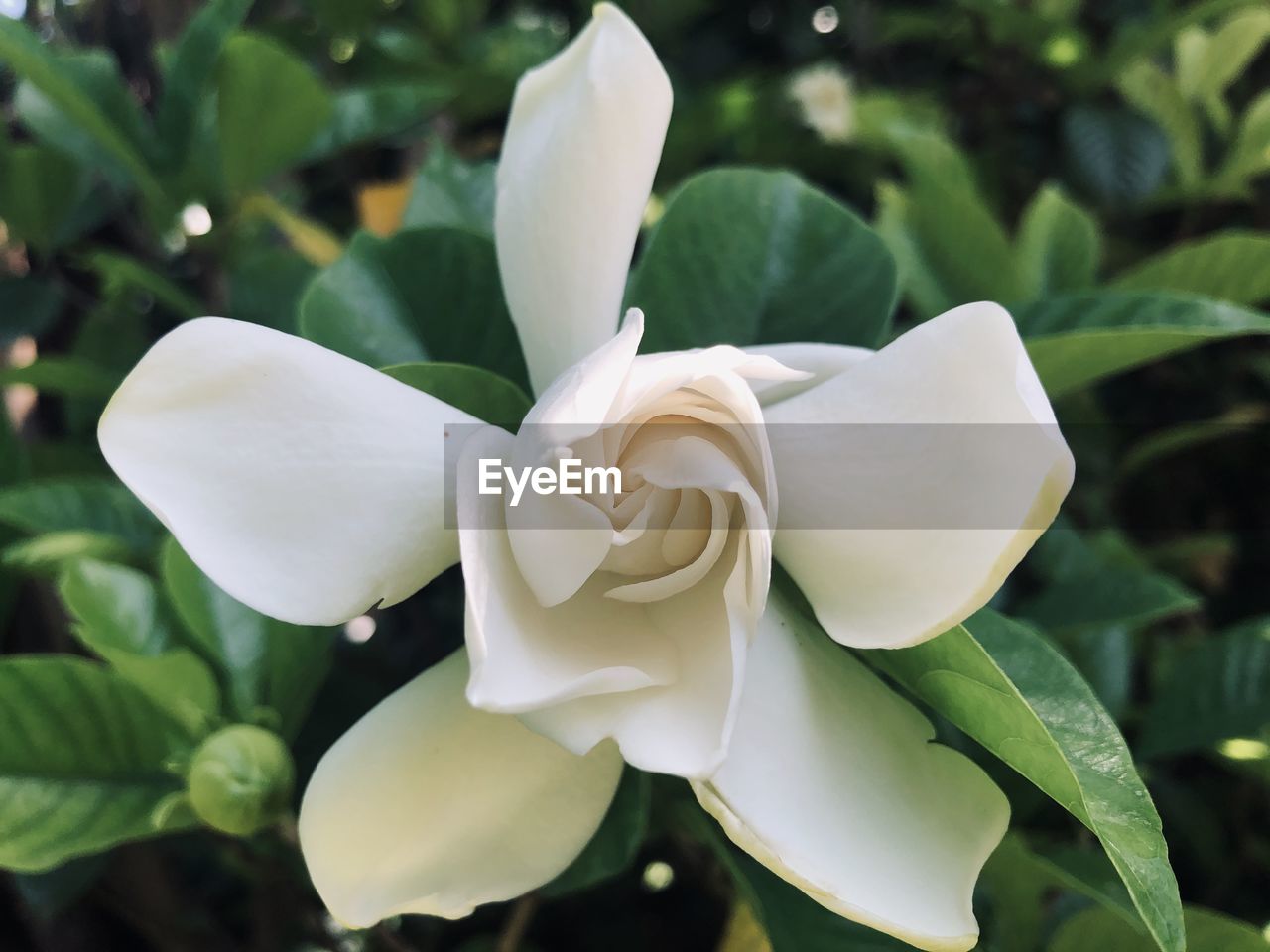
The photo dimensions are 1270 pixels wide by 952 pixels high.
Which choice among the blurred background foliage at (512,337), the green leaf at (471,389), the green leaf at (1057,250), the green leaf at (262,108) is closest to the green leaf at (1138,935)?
the blurred background foliage at (512,337)

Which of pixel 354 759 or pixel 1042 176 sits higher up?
pixel 354 759

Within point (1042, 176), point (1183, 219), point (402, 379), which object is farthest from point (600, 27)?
point (1183, 219)

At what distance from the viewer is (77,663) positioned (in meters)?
0.54

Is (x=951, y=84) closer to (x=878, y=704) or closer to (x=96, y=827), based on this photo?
(x=878, y=704)

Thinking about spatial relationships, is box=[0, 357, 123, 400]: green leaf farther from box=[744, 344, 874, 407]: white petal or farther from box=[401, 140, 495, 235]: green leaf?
box=[744, 344, 874, 407]: white petal

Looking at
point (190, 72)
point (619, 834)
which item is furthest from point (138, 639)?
point (190, 72)

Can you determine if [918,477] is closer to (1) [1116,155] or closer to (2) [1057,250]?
(2) [1057,250]

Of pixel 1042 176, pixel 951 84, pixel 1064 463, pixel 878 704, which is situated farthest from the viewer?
pixel 951 84

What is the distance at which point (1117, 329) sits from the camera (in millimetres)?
535

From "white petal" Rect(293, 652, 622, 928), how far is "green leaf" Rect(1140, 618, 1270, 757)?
577 mm

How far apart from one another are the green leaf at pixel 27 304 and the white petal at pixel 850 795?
0.94 m

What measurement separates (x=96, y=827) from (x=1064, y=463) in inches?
20.7

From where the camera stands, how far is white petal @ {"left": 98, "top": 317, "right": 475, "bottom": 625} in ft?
1.13

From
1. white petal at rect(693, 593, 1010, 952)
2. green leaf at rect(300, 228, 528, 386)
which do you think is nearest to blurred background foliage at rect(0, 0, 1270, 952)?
green leaf at rect(300, 228, 528, 386)
